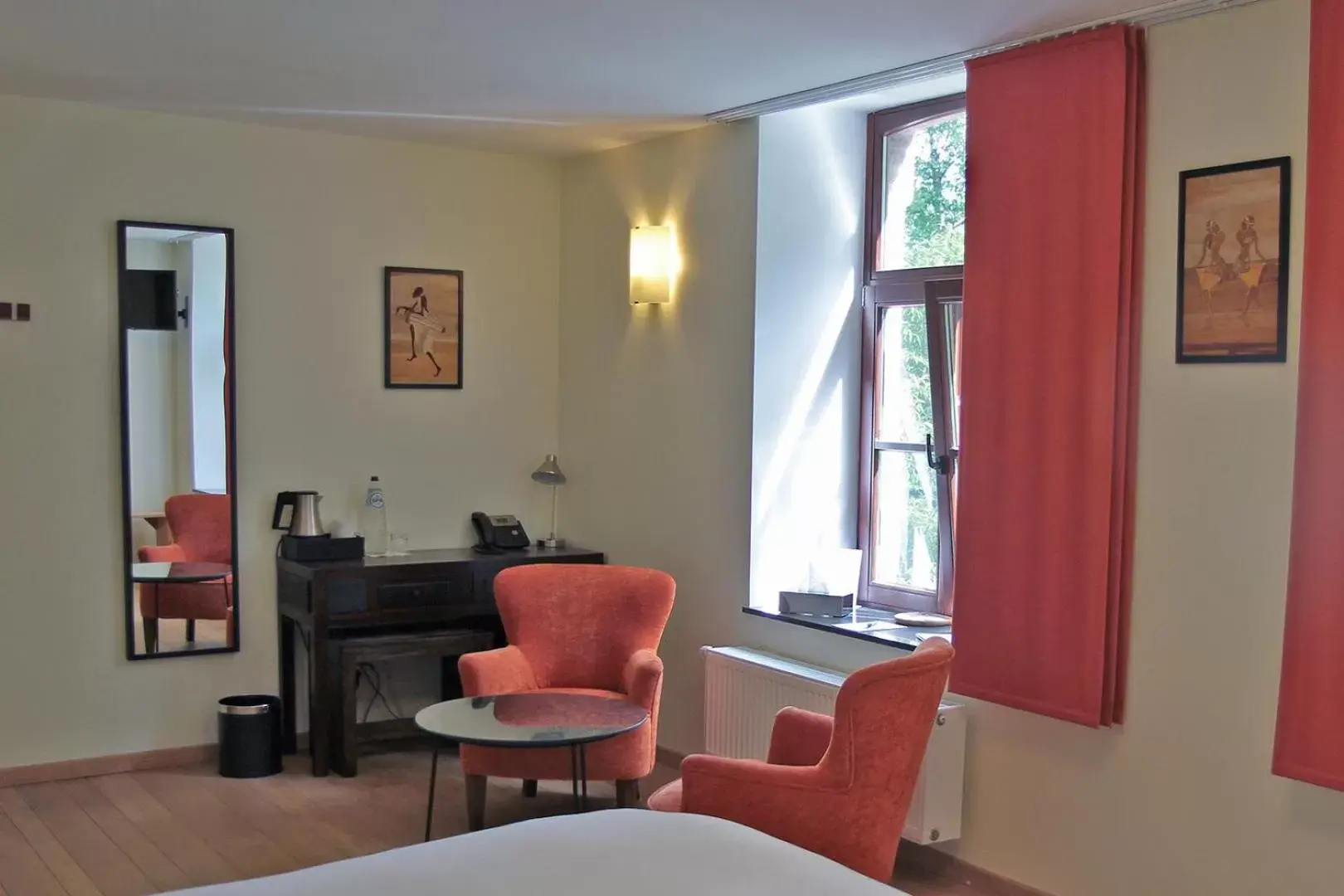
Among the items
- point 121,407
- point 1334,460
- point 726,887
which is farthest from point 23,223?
point 1334,460

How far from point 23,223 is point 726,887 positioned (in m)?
3.80

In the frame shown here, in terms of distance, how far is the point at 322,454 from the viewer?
536cm

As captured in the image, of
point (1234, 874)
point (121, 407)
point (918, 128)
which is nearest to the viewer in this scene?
point (1234, 874)

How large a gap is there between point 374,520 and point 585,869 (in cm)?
325

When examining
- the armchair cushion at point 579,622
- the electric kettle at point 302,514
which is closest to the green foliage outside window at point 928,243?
the armchair cushion at point 579,622

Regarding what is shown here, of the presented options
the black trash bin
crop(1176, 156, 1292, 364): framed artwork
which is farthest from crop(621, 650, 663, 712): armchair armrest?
crop(1176, 156, 1292, 364): framed artwork

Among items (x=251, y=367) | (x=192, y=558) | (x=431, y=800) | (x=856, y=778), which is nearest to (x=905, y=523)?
(x=856, y=778)

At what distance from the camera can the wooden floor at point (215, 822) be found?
3896 mm

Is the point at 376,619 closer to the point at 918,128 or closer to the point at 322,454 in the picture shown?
the point at 322,454

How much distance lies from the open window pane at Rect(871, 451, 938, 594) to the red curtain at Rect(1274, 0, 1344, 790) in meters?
1.52

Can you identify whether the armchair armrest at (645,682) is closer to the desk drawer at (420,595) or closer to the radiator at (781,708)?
the radiator at (781,708)

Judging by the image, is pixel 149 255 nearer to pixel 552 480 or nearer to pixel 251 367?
pixel 251 367

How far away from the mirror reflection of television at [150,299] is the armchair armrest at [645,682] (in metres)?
2.25

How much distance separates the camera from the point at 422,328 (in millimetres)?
5547
